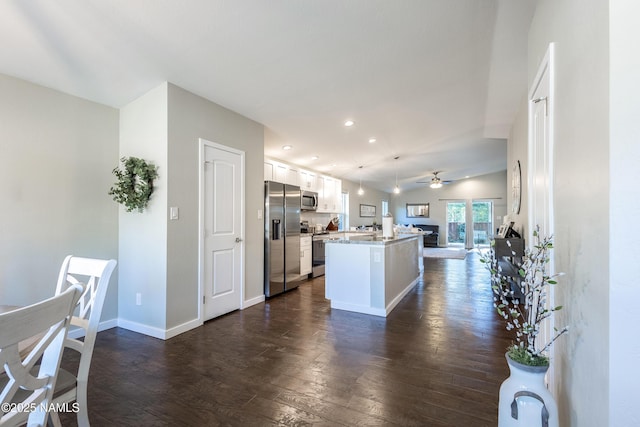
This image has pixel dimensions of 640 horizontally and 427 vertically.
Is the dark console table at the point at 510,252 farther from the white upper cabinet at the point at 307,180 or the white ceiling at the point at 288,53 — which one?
the white upper cabinet at the point at 307,180

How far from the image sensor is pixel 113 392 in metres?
1.96

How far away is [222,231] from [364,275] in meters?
1.85

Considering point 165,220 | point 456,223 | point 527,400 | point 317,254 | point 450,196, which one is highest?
point 450,196

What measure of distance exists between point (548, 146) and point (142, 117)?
3526 millimetres

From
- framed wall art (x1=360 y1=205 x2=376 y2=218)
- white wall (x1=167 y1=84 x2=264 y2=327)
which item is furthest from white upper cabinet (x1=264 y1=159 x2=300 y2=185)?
framed wall art (x1=360 y1=205 x2=376 y2=218)

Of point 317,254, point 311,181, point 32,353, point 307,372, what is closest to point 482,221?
point 311,181

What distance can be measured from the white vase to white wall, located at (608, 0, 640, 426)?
24 cm

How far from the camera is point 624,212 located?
819 mm

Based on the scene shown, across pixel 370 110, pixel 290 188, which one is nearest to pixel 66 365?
pixel 290 188

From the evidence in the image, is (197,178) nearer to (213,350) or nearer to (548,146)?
(213,350)

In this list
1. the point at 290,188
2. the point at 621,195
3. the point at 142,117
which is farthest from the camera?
the point at 290,188

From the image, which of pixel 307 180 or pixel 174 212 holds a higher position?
pixel 307 180

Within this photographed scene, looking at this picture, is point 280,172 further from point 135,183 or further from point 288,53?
point 288,53

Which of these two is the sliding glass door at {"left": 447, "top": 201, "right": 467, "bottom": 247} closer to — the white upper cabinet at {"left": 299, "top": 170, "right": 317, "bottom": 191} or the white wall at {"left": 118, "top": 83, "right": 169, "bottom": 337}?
the white upper cabinet at {"left": 299, "top": 170, "right": 317, "bottom": 191}
